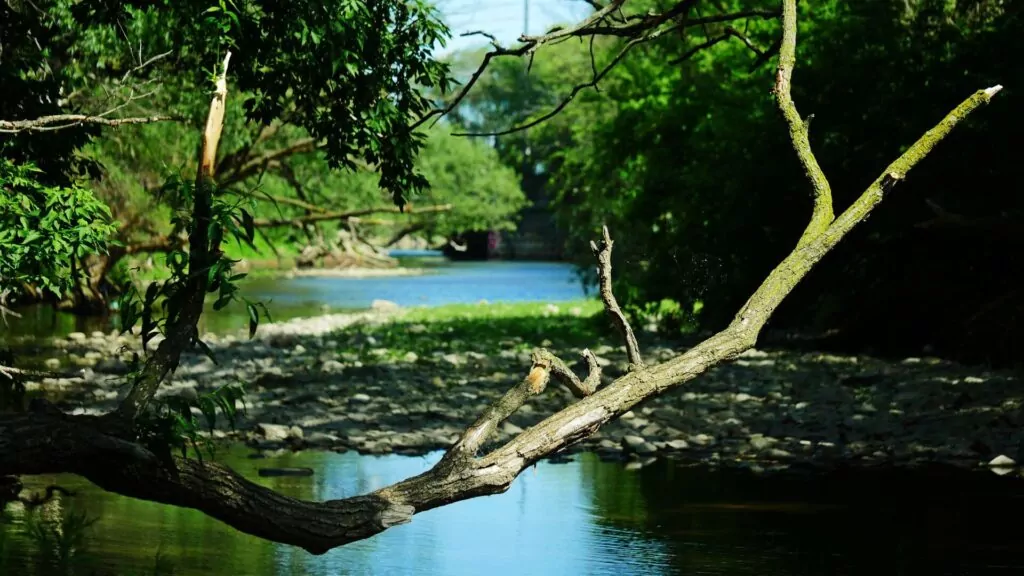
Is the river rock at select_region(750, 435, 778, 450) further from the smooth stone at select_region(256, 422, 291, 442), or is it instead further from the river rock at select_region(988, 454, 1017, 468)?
the smooth stone at select_region(256, 422, 291, 442)

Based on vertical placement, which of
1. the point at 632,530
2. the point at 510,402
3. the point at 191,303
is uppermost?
the point at 191,303

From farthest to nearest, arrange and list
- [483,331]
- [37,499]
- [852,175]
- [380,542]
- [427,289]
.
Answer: [427,289]
[483,331]
[852,175]
[37,499]
[380,542]

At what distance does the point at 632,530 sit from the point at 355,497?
361 centimetres

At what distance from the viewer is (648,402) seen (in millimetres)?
12539

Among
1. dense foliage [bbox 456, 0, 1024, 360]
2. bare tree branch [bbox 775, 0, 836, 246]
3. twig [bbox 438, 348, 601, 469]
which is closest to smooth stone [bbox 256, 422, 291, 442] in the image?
dense foliage [bbox 456, 0, 1024, 360]

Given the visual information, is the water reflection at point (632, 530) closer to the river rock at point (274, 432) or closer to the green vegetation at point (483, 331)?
the river rock at point (274, 432)

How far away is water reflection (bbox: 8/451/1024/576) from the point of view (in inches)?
313

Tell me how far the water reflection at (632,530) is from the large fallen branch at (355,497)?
4.42 feet

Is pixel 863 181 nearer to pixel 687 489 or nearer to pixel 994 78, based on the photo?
pixel 994 78

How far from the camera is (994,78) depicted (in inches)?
615

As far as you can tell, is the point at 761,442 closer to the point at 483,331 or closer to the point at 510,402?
the point at 510,402

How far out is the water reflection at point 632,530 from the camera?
794cm

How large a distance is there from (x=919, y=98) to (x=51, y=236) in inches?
485

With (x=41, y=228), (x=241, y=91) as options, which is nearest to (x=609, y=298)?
(x=41, y=228)
